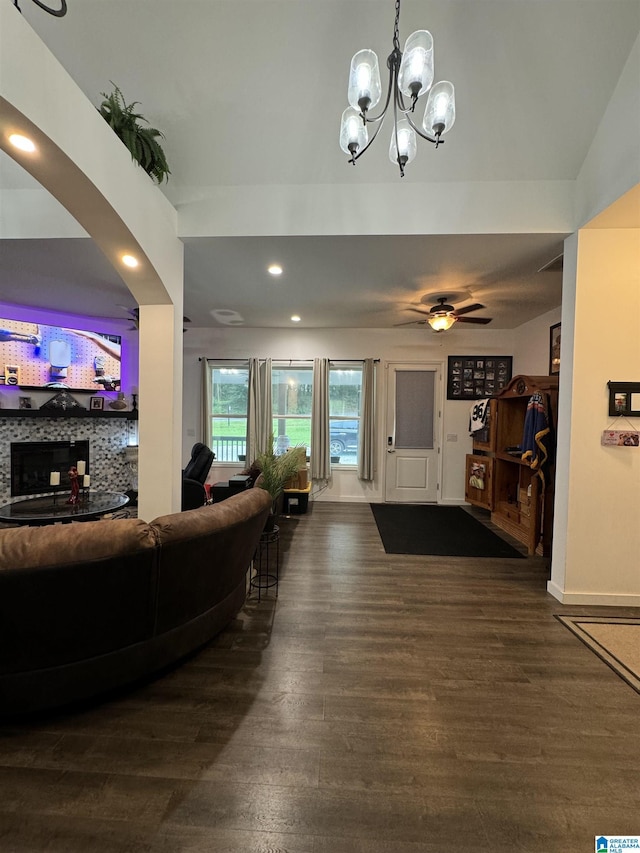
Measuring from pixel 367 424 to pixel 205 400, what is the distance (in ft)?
8.96

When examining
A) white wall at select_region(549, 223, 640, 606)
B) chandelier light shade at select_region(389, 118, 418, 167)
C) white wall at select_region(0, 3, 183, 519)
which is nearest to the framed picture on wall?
white wall at select_region(549, 223, 640, 606)

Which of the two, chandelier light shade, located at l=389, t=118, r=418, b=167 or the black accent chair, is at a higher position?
chandelier light shade, located at l=389, t=118, r=418, b=167

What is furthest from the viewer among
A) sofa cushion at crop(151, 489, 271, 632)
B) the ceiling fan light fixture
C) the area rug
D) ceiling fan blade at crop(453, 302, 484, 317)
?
the ceiling fan light fixture

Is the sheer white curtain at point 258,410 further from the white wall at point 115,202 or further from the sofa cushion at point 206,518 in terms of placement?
the sofa cushion at point 206,518

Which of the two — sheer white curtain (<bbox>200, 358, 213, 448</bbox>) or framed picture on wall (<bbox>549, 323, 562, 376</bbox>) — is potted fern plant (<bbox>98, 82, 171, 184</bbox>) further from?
framed picture on wall (<bbox>549, 323, 562, 376</bbox>)

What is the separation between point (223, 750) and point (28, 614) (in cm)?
96

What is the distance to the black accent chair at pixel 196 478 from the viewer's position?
399cm

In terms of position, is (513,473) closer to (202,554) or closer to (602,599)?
(602,599)

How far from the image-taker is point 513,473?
14.9 feet

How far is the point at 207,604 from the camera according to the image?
6.20ft

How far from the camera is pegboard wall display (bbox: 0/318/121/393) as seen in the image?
4387 mm

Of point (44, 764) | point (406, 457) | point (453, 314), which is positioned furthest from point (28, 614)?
point (406, 457)

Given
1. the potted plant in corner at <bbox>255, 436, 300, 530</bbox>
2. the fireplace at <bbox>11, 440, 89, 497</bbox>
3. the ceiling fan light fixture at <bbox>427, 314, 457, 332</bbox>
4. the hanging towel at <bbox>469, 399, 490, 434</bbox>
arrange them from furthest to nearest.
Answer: the hanging towel at <bbox>469, 399, 490, 434</bbox>, the fireplace at <bbox>11, 440, 89, 497</bbox>, the ceiling fan light fixture at <bbox>427, 314, 457, 332</bbox>, the potted plant in corner at <bbox>255, 436, 300, 530</bbox>

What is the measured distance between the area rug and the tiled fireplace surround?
18.5 feet
